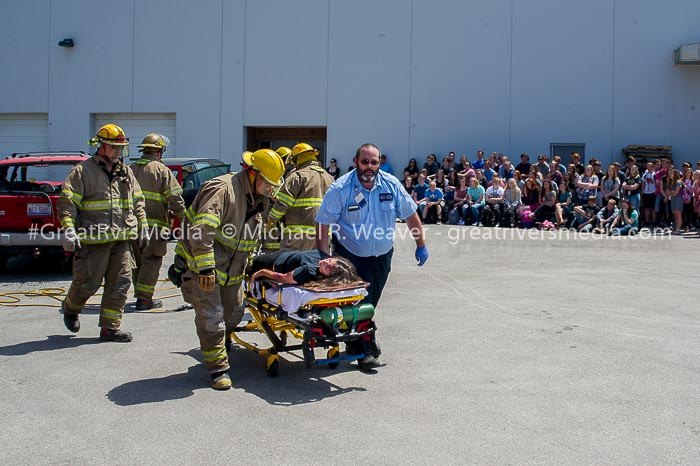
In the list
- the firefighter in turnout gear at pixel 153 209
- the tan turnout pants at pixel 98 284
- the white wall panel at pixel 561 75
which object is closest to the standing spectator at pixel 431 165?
the white wall panel at pixel 561 75

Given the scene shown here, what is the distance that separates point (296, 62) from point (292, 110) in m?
1.48

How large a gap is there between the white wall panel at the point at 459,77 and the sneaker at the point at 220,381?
57.8ft

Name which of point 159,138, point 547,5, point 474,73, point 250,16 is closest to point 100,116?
point 250,16

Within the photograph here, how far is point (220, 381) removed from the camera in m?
5.91

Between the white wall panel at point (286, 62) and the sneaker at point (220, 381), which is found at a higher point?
the white wall panel at point (286, 62)

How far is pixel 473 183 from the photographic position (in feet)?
63.8

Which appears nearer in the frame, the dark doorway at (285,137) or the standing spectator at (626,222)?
the standing spectator at (626,222)

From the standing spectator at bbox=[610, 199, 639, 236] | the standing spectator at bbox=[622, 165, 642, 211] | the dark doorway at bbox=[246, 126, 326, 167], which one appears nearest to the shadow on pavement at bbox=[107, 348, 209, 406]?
the standing spectator at bbox=[610, 199, 639, 236]

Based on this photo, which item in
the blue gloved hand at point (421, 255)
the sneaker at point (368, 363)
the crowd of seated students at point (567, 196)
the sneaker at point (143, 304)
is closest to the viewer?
the sneaker at point (368, 363)

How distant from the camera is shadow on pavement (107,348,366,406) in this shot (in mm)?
5711

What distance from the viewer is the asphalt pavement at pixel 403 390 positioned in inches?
184

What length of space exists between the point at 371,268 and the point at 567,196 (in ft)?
42.3

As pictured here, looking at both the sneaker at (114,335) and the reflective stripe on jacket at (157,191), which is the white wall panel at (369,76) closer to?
the reflective stripe on jacket at (157,191)

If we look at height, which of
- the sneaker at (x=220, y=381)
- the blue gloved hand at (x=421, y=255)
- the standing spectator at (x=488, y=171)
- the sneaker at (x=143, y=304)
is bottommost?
the sneaker at (x=220, y=381)
